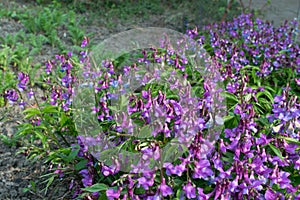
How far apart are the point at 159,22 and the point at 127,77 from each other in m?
4.06

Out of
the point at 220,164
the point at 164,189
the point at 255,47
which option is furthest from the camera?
the point at 255,47

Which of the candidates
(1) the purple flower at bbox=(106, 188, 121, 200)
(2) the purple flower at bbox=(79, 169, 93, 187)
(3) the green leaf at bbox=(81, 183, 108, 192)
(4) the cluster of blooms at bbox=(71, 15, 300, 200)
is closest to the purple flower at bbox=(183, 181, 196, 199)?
(4) the cluster of blooms at bbox=(71, 15, 300, 200)

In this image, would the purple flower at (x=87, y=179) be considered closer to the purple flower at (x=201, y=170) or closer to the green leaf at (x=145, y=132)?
the green leaf at (x=145, y=132)

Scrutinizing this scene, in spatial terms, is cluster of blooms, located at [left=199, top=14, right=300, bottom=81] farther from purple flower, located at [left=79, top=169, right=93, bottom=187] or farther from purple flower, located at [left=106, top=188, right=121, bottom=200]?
purple flower, located at [left=106, top=188, right=121, bottom=200]

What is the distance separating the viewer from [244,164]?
83.5 inches

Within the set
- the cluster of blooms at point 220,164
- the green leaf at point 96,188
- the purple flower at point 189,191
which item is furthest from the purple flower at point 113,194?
the purple flower at point 189,191

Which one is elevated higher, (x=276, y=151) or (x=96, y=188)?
(x=276, y=151)

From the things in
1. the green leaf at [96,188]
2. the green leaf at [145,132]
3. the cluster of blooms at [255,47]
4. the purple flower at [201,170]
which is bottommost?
the green leaf at [96,188]

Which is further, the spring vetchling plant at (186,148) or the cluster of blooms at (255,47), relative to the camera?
the cluster of blooms at (255,47)

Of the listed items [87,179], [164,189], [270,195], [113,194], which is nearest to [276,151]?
[270,195]

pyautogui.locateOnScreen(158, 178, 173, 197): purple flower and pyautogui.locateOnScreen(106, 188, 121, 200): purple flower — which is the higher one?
pyautogui.locateOnScreen(158, 178, 173, 197): purple flower

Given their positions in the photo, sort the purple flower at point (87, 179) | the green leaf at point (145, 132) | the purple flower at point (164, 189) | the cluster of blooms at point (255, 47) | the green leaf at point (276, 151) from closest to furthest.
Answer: the purple flower at point (164, 189), the green leaf at point (276, 151), the green leaf at point (145, 132), the purple flower at point (87, 179), the cluster of blooms at point (255, 47)

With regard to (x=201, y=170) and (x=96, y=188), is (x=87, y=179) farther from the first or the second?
(x=201, y=170)

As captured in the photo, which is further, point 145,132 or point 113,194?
point 145,132
